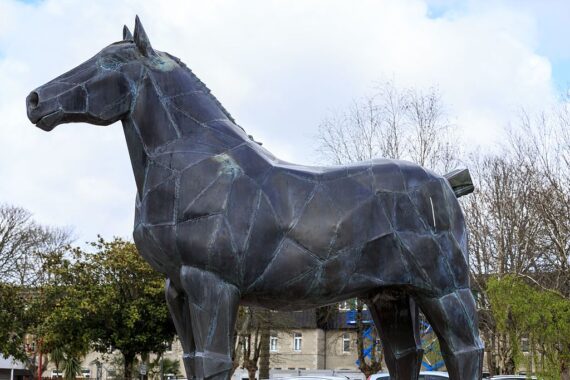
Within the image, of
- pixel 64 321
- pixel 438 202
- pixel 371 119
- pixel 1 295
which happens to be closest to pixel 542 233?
A: pixel 371 119

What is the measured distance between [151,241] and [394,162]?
2.08 metres

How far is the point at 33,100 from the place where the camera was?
574 cm

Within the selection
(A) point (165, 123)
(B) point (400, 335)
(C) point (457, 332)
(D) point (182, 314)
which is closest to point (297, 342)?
(B) point (400, 335)

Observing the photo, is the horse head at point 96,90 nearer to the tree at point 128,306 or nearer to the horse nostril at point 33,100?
the horse nostril at point 33,100

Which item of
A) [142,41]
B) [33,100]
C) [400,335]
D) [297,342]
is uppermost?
[142,41]

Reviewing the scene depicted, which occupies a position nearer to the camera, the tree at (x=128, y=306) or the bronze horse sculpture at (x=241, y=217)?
the bronze horse sculpture at (x=241, y=217)

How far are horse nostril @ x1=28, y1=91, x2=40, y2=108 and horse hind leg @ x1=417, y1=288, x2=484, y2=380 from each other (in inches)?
132

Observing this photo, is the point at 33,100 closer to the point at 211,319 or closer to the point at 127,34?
the point at 127,34

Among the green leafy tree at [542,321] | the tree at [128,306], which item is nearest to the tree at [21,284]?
the tree at [128,306]

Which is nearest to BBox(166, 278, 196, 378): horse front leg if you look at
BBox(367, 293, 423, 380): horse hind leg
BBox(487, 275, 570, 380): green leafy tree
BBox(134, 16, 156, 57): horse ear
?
BBox(367, 293, 423, 380): horse hind leg

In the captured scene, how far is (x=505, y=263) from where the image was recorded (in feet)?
106

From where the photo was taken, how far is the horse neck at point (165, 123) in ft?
18.7

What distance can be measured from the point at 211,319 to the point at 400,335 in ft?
6.66

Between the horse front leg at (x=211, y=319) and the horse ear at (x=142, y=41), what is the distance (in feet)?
5.67
